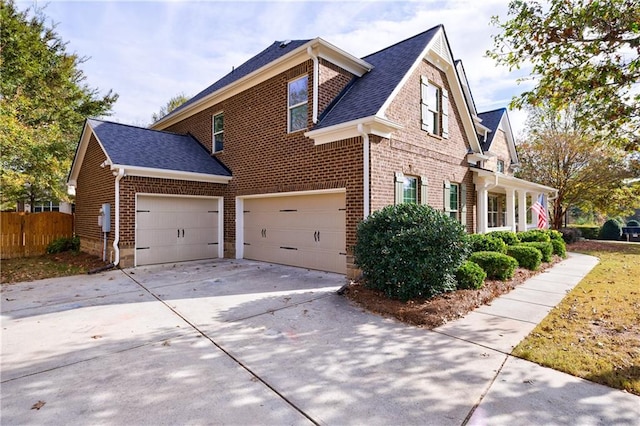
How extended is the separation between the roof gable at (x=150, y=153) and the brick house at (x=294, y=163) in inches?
2.0

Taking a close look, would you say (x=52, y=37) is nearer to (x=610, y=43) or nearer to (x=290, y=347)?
(x=290, y=347)

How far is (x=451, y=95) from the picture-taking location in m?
11.5

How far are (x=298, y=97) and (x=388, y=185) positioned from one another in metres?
3.81

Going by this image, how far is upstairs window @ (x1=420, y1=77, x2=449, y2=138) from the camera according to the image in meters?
10.1

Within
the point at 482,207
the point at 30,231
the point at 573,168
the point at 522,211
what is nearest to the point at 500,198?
the point at 522,211

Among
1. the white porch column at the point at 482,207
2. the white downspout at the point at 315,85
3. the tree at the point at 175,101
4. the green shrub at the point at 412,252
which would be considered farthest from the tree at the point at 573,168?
the tree at the point at 175,101

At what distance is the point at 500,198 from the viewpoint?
58.4 feet

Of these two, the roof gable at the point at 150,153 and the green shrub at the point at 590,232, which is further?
the green shrub at the point at 590,232

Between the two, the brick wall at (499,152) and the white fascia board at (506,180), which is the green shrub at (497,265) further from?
the brick wall at (499,152)

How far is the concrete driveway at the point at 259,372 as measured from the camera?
9.09ft

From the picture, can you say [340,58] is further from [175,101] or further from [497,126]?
[175,101]

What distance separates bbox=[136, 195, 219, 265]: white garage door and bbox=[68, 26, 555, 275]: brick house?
4 centimetres

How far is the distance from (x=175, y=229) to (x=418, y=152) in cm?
820

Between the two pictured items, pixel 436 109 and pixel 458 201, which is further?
pixel 458 201
